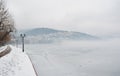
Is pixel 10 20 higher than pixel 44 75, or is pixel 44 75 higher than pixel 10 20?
pixel 10 20

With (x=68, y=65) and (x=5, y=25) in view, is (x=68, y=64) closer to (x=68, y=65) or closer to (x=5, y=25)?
(x=68, y=65)

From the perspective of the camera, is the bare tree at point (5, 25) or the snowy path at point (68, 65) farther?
the bare tree at point (5, 25)

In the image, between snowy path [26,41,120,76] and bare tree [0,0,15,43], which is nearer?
snowy path [26,41,120,76]

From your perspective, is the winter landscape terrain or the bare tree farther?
the bare tree

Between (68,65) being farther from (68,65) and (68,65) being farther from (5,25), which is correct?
(5,25)

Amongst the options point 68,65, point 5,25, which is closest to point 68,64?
point 68,65

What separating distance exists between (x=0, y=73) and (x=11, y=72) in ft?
2.59

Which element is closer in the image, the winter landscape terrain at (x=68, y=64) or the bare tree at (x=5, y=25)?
the winter landscape terrain at (x=68, y=64)

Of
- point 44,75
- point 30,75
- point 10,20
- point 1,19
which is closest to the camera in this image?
point 30,75

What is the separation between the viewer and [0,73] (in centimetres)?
1198

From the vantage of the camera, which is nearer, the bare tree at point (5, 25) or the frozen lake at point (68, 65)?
the frozen lake at point (68, 65)

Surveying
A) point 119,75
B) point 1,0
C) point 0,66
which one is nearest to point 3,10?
point 1,0

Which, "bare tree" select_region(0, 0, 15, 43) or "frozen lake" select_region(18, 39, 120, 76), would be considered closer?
"frozen lake" select_region(18, 39, 120, 76)

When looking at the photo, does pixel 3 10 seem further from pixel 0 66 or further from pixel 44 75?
pixel 0 66
